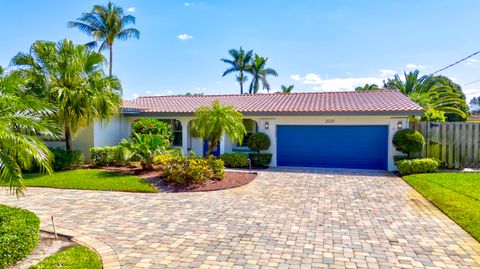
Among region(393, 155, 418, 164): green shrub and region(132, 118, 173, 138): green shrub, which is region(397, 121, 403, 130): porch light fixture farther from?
region(132, 118, 173, 138): green shrub

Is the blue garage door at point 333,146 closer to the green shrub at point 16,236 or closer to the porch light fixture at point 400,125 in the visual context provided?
the porch light fixture at point 400,125

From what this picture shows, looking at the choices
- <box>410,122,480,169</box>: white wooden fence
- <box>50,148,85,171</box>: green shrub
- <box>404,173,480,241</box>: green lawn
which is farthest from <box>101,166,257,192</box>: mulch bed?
<box>410,122,480,169</box>: white wooden fence

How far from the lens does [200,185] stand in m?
11.4

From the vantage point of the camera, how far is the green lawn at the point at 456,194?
719 centimetres

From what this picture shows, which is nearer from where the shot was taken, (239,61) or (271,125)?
(271,125)

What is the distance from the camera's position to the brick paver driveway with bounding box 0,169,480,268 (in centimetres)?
527

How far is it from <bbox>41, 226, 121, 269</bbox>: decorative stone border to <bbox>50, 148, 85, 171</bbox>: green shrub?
8.87 metres

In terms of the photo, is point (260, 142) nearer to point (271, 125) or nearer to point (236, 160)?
point (271, 125)

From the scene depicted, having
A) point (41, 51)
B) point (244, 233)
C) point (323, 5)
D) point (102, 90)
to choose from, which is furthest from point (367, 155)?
point (41, 51)

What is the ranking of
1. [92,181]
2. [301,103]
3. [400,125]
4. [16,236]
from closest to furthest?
[16,236]
[92,181]
[400,125]
[301,103]

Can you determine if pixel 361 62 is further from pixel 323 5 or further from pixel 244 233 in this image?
pixel 244 233

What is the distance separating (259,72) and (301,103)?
25.7 metres

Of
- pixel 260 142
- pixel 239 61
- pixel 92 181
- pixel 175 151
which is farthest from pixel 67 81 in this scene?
pixel 239 61

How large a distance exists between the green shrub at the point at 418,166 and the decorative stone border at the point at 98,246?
12392 millimetres
